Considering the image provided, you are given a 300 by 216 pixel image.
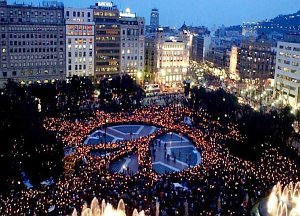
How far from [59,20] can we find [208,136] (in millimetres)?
56928

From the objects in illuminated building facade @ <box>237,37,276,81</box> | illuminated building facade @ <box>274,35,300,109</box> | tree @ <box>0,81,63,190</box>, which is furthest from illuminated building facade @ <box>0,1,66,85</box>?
illuminated building facade @ <box>237,37,276,81</box>

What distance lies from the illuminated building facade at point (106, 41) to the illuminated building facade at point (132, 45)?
217 centimetres

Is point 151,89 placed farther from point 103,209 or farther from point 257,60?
point 103,209

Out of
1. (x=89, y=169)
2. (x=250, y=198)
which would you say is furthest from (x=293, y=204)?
(x=89, y=169)

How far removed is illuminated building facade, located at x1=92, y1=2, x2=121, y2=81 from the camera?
107m

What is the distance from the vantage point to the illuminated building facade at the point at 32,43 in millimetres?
91125

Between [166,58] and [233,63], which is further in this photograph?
[233,63]

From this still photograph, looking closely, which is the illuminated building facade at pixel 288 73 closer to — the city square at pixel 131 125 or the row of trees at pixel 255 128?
the city square at pixel 131 125

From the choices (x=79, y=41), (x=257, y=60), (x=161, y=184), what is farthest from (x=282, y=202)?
(x=257, y=60)

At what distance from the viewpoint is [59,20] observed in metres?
98.9

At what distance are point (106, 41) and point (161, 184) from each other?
76.8m

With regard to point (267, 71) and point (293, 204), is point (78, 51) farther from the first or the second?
point (293, 204)

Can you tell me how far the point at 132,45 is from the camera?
4520 inches

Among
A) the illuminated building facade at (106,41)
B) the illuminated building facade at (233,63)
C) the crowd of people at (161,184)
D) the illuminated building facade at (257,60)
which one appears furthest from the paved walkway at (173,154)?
the illuminated building facade at (233,63)
